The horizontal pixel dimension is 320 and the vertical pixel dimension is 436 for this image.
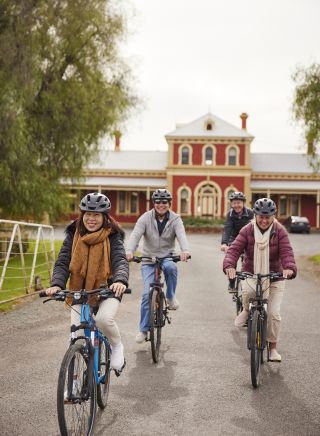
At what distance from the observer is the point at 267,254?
20.0ft

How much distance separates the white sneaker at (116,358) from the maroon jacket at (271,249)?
178cm

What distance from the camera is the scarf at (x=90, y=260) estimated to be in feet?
15.0

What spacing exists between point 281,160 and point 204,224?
14.7 meters

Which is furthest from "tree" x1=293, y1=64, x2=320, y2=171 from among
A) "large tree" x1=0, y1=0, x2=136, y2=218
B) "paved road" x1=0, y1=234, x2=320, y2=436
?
"paved road" x1=0, y1=234, x2=320, y2=436

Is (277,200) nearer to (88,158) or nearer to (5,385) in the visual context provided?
(88,158)

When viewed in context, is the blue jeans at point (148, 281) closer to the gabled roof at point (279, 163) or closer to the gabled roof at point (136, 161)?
the gabled roof at point (136, 161)

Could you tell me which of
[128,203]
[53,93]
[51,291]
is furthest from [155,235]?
[128,203]

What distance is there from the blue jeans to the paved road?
1.39ft

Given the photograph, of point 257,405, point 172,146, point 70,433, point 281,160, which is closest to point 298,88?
point 257,405

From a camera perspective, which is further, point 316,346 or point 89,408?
point 316,346

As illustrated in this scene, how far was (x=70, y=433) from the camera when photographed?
371cm

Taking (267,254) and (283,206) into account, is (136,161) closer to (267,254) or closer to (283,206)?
(283,206)

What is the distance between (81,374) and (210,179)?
139ft

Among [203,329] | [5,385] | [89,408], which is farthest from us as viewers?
[203,329]
